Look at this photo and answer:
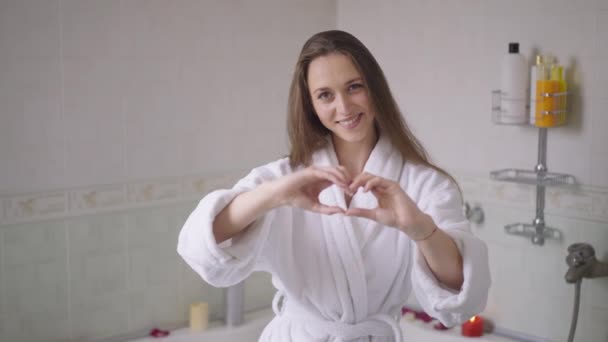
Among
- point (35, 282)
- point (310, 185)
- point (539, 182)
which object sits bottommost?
point (35, 282)

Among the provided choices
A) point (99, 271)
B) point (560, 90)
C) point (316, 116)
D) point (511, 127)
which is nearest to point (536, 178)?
point (511, 127)

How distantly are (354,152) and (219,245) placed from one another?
1.47 feet

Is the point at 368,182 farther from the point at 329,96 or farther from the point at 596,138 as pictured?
the point at 596,138

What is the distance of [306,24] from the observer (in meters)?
3.41

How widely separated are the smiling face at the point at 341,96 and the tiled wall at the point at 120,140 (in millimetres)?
1197

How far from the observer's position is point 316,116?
1925 mm

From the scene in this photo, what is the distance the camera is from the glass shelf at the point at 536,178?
2.68m

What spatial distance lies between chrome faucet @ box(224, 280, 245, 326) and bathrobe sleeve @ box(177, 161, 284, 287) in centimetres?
132

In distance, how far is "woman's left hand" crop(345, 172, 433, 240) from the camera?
1.53 meters

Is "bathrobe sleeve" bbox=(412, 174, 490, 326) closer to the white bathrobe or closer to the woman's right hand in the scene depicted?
the white bathrobe

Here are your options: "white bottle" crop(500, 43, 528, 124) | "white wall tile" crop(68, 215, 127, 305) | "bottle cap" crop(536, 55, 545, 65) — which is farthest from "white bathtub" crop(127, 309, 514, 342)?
"bottle cap" crop(536, 55, 545, 65)

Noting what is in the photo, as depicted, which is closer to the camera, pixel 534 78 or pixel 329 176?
pixel 329 176

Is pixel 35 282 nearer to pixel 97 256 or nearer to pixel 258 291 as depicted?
pixel 97 256

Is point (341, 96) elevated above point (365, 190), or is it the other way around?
point (341, 96)
